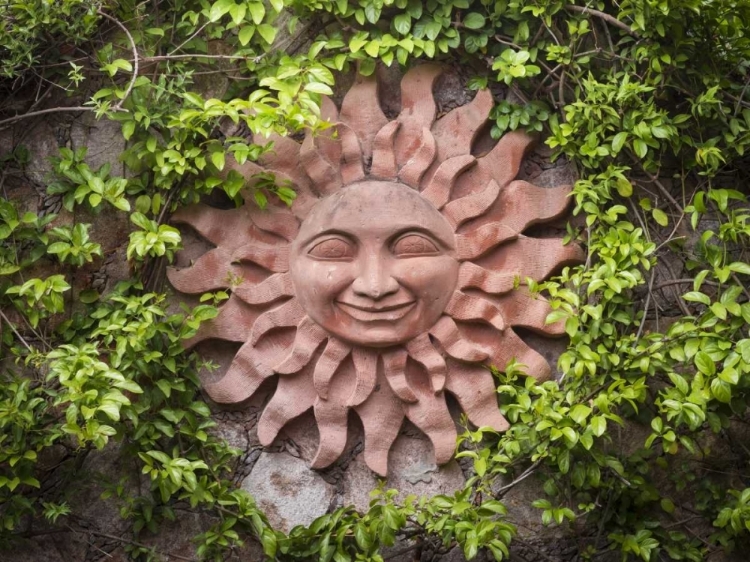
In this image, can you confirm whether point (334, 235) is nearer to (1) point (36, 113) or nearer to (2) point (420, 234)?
(2) point (420, 234)

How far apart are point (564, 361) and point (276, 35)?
133cm

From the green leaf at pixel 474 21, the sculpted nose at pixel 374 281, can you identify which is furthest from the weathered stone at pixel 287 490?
the green leaf at pixel 474 21

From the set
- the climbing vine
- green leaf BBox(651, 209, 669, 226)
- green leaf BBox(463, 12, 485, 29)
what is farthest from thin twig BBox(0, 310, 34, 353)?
green leaf BBox(651, 209, 669, 226)

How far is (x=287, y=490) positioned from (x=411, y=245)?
811 mm

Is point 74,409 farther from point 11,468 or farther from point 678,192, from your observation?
point 678,192

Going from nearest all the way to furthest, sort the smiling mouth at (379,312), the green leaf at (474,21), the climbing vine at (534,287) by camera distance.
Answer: the climbing vine at (534,287) → the smiling mouth at (379,312) → the green leaf at (474,21)

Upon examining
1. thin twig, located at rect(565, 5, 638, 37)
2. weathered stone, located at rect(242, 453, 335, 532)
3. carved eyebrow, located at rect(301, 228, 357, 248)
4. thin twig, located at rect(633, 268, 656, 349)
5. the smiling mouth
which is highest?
thin twig, located at rect(565, 5, 638, 37)

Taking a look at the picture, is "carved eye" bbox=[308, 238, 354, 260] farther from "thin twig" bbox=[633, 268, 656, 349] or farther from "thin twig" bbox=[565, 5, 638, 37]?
"thin twig" bbox=[565, 5, 638, 37]

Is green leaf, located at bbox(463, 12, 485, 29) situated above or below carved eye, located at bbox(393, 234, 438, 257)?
above

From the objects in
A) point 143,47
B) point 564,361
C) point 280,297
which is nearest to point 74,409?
point 280,297

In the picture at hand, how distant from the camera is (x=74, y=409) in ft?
10.7

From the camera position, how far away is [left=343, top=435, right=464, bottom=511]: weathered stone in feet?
11.8

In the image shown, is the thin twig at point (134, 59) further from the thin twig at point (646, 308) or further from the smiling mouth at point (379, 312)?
the thin twig at point (646, 308)

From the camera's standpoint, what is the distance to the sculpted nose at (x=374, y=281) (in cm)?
346
